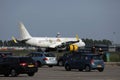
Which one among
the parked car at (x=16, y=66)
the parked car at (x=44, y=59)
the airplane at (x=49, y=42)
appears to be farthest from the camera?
the airplane at (x=49, y=42)

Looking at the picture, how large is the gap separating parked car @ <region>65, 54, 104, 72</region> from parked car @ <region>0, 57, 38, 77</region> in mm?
7672

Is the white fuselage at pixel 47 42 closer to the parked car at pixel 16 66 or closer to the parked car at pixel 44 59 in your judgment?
the parked car at pixel 44 59

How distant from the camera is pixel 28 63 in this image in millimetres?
34125

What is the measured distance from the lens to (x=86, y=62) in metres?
41.1

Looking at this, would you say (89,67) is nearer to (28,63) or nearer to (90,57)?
(90,57)

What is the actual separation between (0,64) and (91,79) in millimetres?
6743

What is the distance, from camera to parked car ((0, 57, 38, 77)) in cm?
3378

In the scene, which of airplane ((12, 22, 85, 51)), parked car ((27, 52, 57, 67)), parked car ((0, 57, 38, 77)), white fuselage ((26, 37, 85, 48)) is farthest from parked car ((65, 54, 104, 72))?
white fuselage ((26, 37, 85, 48))

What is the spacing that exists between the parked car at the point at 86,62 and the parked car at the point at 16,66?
767 centimetres

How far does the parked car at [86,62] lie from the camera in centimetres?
4100

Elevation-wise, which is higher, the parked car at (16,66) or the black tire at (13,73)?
the parked car at (16,66)

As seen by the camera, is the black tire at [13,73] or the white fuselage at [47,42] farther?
the white fuselage at [47,42]

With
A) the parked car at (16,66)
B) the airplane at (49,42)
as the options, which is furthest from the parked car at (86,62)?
the airplane at (49,42)

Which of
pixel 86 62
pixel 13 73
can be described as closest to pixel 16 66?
pixel 13 73
